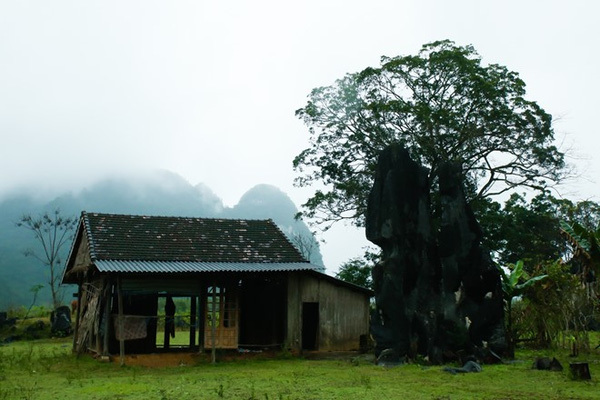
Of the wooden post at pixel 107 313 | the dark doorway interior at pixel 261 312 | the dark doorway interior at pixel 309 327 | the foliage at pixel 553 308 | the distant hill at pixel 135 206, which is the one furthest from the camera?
the distant hill at pixel 135 206

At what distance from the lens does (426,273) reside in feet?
55.3

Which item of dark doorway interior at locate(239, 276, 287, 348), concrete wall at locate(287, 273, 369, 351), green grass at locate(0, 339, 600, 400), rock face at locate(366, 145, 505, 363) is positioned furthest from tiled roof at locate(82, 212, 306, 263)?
rock face at locate(366, 145, 505, 363)

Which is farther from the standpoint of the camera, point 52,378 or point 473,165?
point 473,165

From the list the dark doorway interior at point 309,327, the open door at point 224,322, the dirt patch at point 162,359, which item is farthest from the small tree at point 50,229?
the dirt patch at point 162,359

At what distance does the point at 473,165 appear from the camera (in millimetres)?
26734

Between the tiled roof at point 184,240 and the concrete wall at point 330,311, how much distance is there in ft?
3.51

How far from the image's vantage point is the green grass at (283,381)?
10648 mm

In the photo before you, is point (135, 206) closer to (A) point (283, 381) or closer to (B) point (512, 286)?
(B) point (512, 286)

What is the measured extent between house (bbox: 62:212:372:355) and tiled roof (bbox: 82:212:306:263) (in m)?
0.03

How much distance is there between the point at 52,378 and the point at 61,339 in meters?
14.5

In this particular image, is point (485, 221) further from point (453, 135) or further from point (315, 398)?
point (315, 398)

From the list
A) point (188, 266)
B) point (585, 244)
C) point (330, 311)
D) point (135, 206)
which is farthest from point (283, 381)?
point (135, 206)

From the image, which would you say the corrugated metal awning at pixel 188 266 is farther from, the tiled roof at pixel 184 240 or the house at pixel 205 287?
the tiled roof at pixel 184 240

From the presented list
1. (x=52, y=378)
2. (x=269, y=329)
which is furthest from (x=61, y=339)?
(x=52, y=378)
